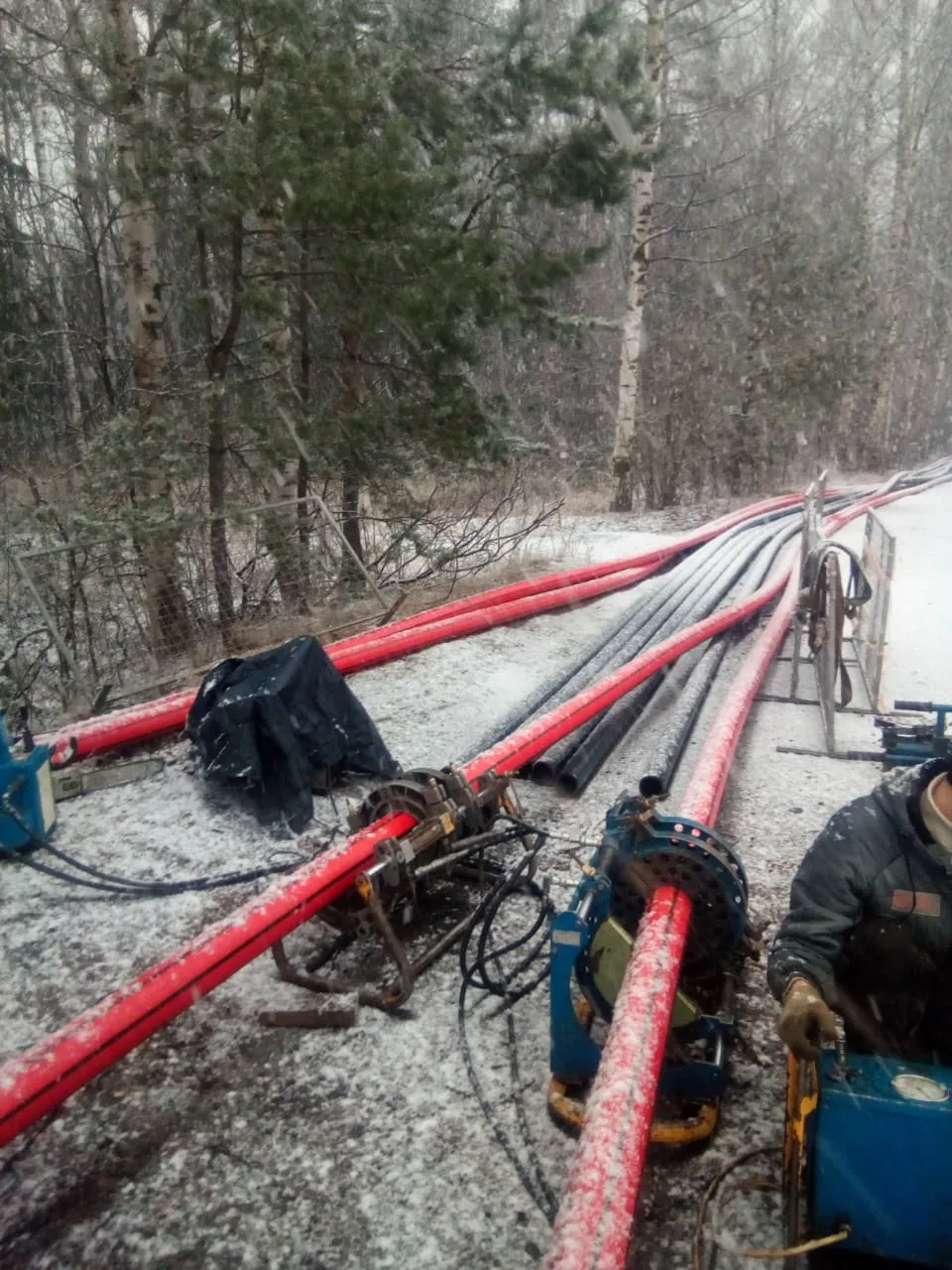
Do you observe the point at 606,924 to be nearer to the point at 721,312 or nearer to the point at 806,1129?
the point at 806,1129

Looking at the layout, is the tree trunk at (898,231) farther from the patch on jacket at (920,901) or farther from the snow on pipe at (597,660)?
the patch on jacket at (920,901)

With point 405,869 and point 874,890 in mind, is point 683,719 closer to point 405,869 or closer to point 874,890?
point 405,869

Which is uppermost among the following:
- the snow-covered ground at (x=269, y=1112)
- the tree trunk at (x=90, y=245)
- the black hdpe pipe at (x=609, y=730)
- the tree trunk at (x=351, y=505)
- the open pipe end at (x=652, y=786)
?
the tree trunk at (x=90, y=245)

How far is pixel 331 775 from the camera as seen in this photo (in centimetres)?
457

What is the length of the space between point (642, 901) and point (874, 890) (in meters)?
0.74

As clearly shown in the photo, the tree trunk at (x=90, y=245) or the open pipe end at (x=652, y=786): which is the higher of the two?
the tree trunk at (x=90, y=245)

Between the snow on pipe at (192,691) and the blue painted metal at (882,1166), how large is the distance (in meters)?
3.77

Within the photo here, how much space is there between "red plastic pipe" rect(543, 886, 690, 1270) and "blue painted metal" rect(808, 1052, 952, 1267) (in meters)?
0.39

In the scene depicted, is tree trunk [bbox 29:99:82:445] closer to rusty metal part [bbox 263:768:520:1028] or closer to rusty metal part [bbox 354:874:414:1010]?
rusty metal part [bbox 263:768:520:1028]

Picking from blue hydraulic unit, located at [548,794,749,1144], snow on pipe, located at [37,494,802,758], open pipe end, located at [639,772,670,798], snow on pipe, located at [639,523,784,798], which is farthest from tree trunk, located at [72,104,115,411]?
blue hydraulic unit, located at [548,794,749,1144]

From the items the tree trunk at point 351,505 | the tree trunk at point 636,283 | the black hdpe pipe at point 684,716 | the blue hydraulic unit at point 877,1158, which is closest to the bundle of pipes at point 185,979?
the blue hydraulic unit at point 877,1158

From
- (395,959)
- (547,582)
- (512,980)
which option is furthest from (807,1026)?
(547,582)

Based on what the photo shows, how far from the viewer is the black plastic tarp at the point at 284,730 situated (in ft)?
13.9

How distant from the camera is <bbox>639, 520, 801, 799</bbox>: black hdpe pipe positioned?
3.91m
